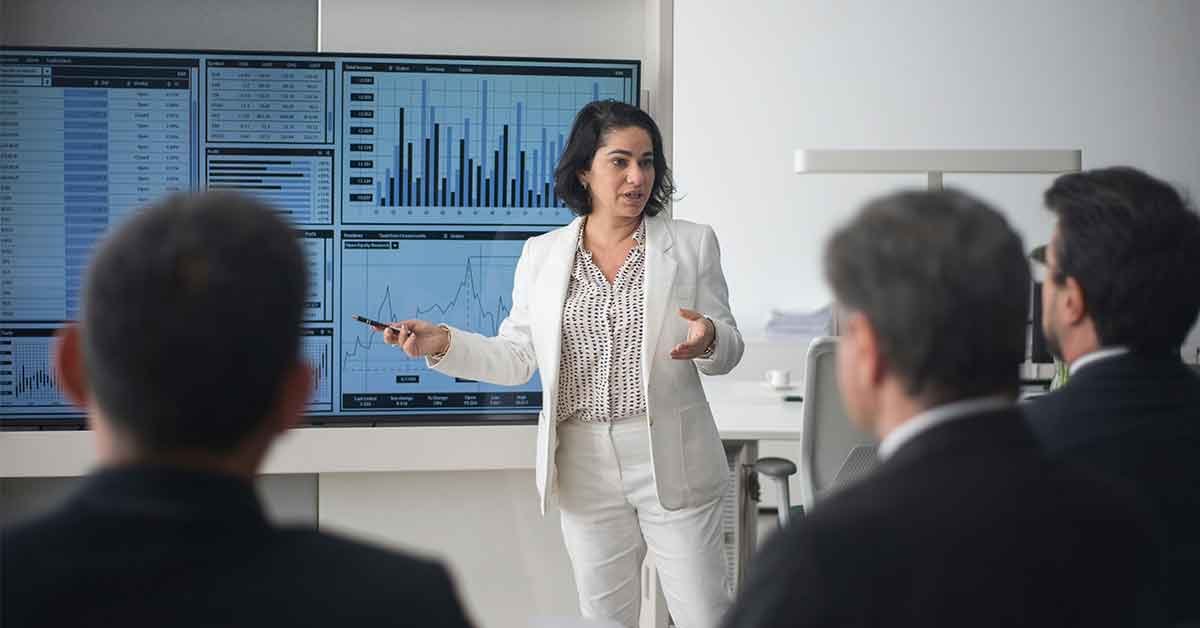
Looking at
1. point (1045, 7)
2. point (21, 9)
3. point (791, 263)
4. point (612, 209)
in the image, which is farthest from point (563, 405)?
point (1045, 7)

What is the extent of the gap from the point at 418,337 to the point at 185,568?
1.92 m

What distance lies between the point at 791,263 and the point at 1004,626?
552 centimetres

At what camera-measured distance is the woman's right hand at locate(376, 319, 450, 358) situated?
271 centimetres

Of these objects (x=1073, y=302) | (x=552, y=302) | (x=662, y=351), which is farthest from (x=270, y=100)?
(x=1073, y=302)

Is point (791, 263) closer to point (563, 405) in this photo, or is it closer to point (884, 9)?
point (884, 9)

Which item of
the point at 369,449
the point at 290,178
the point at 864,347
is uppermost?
the point at 290,178

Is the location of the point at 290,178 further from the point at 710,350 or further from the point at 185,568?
the point at 185,568

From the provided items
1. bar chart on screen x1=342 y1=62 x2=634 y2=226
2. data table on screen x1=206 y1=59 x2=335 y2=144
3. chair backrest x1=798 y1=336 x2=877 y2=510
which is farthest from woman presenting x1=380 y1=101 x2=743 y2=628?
data table on screen x1=206 y1=59 x2=335 y2=144

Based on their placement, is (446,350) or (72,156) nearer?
(446,350)

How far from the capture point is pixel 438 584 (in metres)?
0.94

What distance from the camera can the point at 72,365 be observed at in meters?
0.99

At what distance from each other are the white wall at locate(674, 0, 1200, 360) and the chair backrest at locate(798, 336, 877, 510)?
331cm

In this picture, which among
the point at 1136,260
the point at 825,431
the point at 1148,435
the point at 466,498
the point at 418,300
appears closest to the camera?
the point at 1148,435

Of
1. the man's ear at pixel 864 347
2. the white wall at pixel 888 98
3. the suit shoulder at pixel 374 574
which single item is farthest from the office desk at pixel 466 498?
the white wall at pixel 888 98
